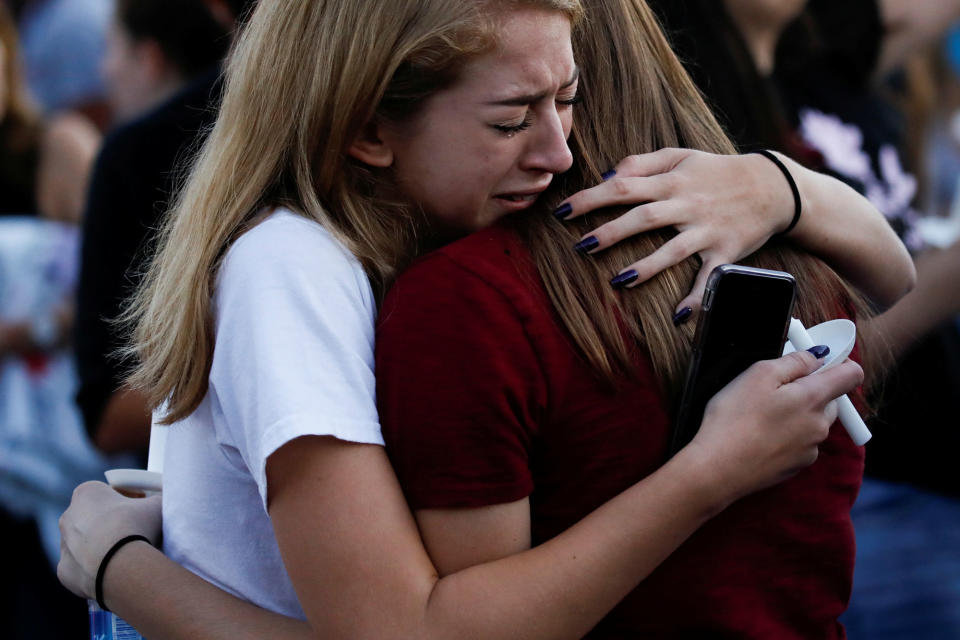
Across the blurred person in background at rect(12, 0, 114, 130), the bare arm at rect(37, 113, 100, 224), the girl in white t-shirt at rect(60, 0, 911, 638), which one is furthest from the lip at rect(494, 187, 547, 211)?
the blurred person in background at rect(12, 0, 114, 130)

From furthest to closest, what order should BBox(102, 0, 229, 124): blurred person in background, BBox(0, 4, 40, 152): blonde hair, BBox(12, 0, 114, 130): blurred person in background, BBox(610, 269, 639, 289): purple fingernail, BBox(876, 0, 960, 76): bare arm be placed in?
BBox(12, 0, 114, 130): blurred person in background → BBox(0, 4, 40, 152): blonde hair → BBox(876, 0, 960, 76): bare arm → BBox(102, 0, 229, 124): blurred person in background → BBox(610, 269, 639, 289): purple fingernail

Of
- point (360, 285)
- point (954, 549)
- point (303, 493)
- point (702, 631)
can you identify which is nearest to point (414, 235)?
point (360, 285)

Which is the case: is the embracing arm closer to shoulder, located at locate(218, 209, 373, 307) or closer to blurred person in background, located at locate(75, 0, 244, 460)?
shoulder, located at locate(218, 209, 373, 307)

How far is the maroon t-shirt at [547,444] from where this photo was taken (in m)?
1.13

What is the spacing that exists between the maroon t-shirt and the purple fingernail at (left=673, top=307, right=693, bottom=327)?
77 millimetres

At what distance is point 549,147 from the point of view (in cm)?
132

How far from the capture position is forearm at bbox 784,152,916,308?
1.48 meters

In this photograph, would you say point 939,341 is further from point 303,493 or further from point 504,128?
point 303,493

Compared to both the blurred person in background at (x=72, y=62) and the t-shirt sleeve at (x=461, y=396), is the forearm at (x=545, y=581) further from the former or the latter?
the blurred person in background at (x=72, y=62)

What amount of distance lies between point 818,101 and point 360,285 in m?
1.83

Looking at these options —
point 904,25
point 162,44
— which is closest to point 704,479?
point 162,44

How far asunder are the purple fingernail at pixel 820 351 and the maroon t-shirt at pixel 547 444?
0.15 meters

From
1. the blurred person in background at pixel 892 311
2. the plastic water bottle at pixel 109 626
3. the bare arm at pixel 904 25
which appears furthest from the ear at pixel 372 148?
the bare arm at pixel 904 25

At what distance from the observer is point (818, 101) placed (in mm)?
2688
